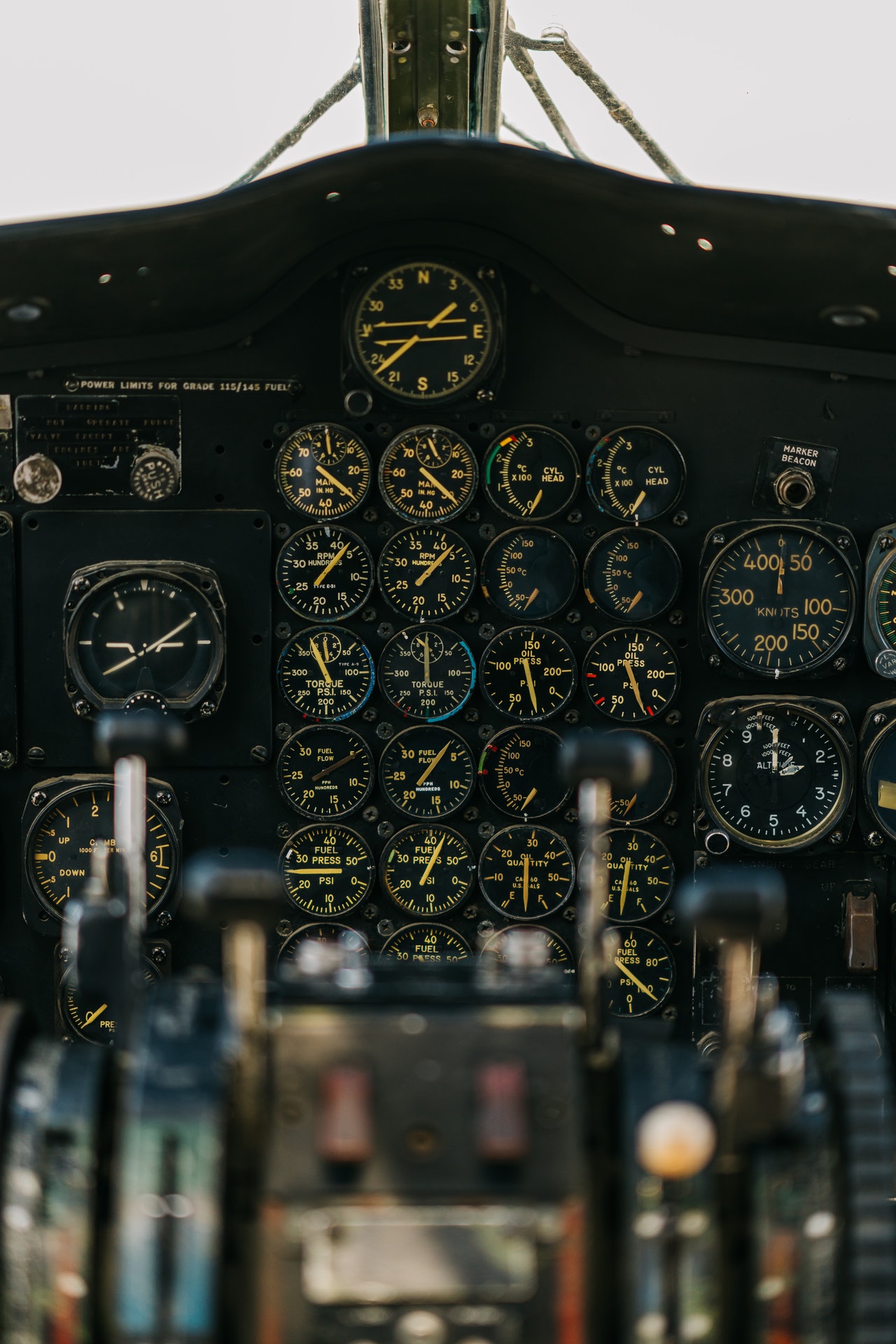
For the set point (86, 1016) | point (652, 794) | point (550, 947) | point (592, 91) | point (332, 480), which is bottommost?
point (86, 1016)

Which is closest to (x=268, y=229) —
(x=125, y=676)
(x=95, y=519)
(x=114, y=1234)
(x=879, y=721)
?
(x=95, y=519)

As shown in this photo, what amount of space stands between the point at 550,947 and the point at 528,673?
2.94ft

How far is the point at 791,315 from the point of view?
4430mm

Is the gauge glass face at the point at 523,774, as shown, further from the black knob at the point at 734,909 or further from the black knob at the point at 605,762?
the black knob at the point at 734,909

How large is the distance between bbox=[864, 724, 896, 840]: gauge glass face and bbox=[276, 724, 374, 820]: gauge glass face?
1.59m

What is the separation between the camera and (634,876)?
187 inches

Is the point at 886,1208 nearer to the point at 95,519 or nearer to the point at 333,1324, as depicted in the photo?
the point at 333,1324

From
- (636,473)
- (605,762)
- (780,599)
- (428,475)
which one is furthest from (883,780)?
(605,762)

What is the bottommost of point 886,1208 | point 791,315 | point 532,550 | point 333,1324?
point 333,1324

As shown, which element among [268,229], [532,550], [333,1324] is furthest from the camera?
[532,550]

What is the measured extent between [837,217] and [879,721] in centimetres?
167

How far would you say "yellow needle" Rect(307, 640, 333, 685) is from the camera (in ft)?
15.4

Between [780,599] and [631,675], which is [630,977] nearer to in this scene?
[631,675]

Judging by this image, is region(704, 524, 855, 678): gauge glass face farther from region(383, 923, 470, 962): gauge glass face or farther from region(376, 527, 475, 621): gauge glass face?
region(383, 923, 470, 962): gauge glass face
